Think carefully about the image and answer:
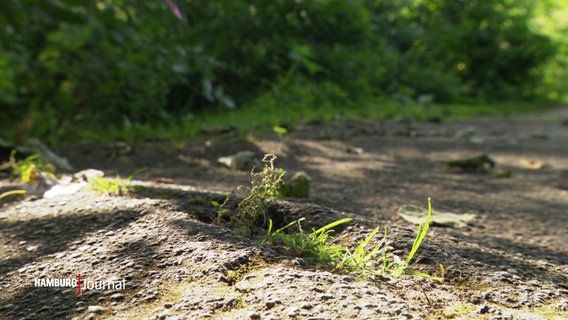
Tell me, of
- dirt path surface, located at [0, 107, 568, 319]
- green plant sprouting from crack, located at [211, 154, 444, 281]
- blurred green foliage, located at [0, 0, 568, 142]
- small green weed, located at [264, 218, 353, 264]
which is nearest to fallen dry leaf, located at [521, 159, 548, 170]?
dirt path surface, located at [0, 107, 568, 319]

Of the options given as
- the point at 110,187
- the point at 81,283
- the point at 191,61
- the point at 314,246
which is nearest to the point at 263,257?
the point at 314,246

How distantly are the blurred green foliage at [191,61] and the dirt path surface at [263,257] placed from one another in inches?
104

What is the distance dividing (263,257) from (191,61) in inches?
184

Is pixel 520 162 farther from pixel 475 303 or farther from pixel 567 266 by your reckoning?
pixel 475 303

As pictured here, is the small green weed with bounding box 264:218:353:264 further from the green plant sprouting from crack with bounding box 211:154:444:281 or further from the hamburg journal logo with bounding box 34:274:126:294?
the hamburg journal logo with bounding box 34:274:126:294

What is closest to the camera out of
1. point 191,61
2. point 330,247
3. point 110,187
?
point 330,247

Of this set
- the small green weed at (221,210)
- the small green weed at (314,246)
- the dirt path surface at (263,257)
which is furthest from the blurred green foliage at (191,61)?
the small green weed at (314,246)

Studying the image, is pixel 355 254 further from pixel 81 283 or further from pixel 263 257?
pixel 81 283

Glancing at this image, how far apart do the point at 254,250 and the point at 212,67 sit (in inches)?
192

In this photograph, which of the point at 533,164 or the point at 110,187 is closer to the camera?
the point at 110,187

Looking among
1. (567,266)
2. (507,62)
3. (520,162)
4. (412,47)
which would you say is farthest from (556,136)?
(507,62)

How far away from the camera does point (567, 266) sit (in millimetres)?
1610

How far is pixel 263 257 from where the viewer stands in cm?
135

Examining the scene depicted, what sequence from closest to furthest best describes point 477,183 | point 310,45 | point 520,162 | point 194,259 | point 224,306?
1. point 224,306
2. point 194,259
3. point 477,183
4. point 520,162
5. point 310,45
